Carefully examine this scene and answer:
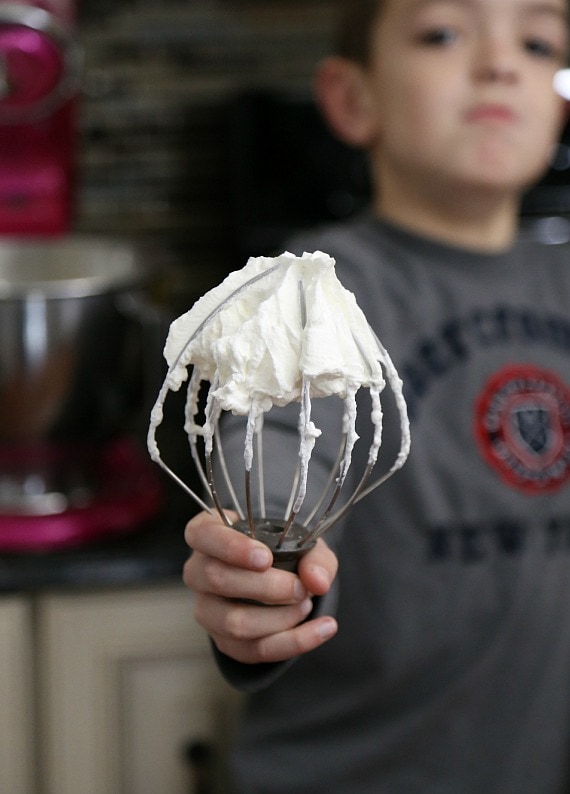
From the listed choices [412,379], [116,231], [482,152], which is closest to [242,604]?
[412,379]

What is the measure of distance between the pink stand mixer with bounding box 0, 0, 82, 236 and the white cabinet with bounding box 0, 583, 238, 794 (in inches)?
14.0

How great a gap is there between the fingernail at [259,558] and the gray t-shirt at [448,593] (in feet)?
0.74

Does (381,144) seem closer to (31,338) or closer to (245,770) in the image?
(31,338)

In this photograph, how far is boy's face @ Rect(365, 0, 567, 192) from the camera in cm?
49

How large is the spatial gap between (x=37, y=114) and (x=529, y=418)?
509 millimetres

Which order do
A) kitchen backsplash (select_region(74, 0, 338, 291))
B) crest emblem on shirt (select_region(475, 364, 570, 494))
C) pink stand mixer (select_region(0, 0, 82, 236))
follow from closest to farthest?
crest emblem on shirt (select_region(475, 364, 570, 494)) < pink stand mixer (select_region(0, 0, 82, 236)) < kitchen backsplash (select_region(74, 0, 338, 291))

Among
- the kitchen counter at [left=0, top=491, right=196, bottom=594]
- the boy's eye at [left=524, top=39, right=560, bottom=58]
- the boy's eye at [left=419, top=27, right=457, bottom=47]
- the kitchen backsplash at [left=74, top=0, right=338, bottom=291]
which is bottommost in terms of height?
the kitchen counter at [left=0, top=491, right=196, bottom=594]

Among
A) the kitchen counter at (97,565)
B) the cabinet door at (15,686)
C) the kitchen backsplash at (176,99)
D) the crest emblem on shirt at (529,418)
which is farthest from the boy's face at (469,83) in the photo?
the kitchen backsplash at (176,99)

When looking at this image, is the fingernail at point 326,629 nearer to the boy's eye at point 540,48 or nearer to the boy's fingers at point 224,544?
the boy's fingers at point 224,544

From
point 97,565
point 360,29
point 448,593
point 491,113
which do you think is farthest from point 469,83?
point 97,565

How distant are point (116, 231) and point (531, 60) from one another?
2.19ft

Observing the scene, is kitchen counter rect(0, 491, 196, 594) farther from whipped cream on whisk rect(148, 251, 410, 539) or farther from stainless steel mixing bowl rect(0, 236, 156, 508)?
whipped cream on whisk rect(148, 251, 410, 539)

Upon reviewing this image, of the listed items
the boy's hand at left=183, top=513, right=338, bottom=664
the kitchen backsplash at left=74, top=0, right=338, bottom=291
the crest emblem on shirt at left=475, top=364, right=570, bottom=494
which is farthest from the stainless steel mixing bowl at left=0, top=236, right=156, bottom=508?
the kitchen backsplash at left=74, top=0, right=338, bottom=291

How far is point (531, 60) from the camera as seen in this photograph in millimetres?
515
